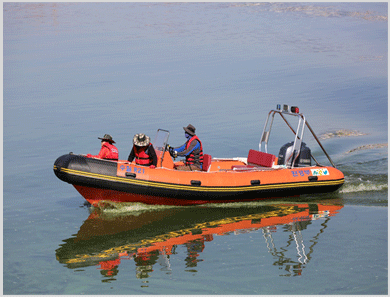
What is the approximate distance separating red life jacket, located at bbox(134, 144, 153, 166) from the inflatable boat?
0.22m

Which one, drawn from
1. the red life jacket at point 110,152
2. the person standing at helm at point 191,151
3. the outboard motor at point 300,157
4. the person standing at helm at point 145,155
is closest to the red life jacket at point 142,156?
the person standing at helm at point 145,155

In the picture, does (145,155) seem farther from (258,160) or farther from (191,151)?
(258,160)

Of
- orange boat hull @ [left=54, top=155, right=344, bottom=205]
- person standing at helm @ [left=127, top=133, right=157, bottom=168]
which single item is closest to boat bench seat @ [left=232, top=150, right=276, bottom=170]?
orange boat hull @ [left=54, top=155, right=344, bottom=205]

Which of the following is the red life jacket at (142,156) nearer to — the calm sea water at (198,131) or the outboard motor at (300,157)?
the calm sea water at (198,131)

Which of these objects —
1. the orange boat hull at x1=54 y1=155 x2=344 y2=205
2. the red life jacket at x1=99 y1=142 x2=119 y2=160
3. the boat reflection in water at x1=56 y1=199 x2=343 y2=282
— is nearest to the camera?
the boat reflection in water at x1=56 y1=199 x2=343 y2=282

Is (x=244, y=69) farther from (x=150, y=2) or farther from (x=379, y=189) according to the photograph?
(x=150, y=2)

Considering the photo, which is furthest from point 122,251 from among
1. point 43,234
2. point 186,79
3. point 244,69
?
point 244,69

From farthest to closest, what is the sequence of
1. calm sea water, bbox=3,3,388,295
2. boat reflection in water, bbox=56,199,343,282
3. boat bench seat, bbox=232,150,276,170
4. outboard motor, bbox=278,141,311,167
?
outboard motor, bbox=278,141,311,167
boat bench seat, bbox=232,150,276,170
boat reflection in water, bbox=56,199,343,282
calm sea water, bbox=3,3,388,295

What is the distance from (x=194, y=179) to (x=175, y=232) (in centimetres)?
133

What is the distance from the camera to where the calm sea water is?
8625mm

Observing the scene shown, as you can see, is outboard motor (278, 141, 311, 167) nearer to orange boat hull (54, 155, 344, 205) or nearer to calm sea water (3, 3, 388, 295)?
orange boat hull (54, 155, 344, 205)

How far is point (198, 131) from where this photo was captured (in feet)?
55.2

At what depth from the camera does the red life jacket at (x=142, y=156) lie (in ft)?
36.6

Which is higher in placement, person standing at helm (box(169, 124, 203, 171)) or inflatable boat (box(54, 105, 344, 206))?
person standing at helm (box(169, 124, 203, 171))
